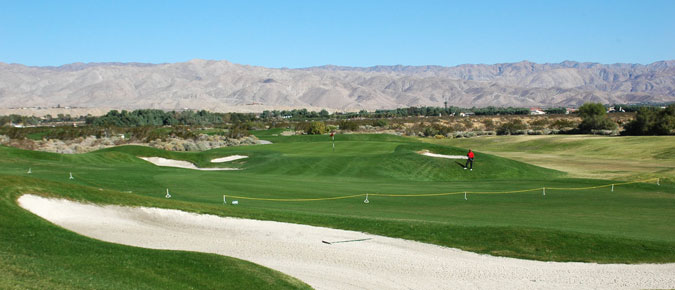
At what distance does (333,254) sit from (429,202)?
32.7 ft

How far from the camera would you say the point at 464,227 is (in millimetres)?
17109

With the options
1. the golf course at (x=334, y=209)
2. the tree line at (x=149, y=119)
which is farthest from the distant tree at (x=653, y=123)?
the tree line at (x=149, y=119)

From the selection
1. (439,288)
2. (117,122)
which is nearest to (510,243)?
(439,288)

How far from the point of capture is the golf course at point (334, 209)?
11328 mm

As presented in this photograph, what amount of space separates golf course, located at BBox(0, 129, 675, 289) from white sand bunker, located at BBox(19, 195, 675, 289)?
1.64ft

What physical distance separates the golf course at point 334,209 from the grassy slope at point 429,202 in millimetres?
56

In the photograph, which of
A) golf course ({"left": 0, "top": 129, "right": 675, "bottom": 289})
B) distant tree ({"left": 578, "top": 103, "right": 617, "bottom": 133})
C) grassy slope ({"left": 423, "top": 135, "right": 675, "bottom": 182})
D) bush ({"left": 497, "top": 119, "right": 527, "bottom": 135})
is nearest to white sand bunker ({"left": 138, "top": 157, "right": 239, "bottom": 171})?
golf course ({"left": 0, "top": 129, "right": 675, "bottom": 289})

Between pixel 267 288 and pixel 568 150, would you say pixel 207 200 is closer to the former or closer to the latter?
pixel 267 288

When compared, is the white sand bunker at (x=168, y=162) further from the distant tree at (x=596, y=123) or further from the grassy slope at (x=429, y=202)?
the distant tree at (x=596, y=123)

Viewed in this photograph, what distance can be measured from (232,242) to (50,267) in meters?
6.01

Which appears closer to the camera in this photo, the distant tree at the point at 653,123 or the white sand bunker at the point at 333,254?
the white sand bunker at the point at 333,254

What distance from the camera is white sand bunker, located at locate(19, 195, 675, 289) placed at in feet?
43.4

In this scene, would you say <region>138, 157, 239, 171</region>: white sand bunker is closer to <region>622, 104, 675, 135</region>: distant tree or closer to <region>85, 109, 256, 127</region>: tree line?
<region>622, 104, 675, 135</region>: distant tree

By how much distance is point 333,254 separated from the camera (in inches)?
588
